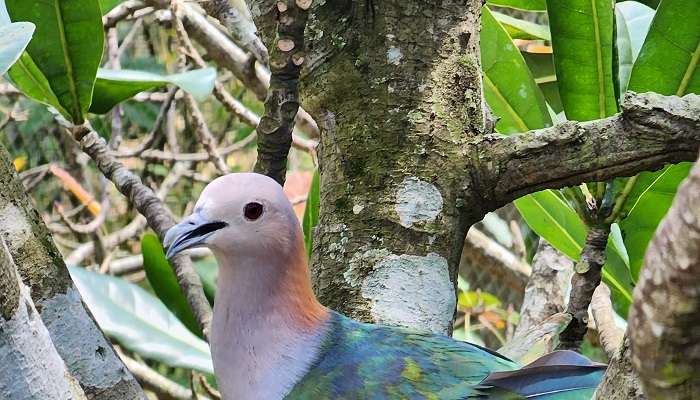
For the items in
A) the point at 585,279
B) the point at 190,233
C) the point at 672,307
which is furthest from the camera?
the point at 585,279

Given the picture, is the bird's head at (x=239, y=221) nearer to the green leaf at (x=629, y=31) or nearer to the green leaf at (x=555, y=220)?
the green leaf at (x=555, y=220)

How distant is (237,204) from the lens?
98cm

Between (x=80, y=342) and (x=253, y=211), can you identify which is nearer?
(x=80, y=342)

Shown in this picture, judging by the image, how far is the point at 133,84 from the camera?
1274 mm

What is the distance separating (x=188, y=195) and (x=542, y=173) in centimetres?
221

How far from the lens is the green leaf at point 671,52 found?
1093 mm

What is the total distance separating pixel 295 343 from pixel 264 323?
4cm

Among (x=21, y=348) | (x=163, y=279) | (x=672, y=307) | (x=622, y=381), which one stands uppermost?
(x=672, y=307)

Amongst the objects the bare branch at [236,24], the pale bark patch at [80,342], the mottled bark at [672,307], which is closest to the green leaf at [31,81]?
the bare branch at [236,24]

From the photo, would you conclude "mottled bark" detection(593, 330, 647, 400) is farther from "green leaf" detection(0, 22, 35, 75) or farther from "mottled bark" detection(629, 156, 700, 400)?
"green leaf" detection(0, 22, 35, 75)

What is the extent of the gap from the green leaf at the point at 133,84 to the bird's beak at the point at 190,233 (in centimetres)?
32

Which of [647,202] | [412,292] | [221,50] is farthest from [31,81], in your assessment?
[647,202]

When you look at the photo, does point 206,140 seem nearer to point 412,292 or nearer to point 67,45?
point 67,45

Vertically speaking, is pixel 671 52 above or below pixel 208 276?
above
